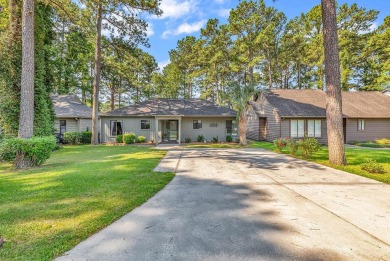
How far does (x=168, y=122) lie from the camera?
1962 cm

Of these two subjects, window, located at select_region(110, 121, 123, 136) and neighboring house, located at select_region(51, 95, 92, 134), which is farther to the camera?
neighboring house, located at select_region(51, 95, 92, 134)

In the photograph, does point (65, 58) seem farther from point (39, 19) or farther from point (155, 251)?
point (155, 251)

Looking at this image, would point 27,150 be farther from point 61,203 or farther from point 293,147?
point 293,147

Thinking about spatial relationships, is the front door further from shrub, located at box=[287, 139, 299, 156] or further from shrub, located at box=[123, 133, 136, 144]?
shrub, located at box=[287, 139, 299, 156]

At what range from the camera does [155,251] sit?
2.47 metres

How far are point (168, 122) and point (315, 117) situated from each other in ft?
43.5

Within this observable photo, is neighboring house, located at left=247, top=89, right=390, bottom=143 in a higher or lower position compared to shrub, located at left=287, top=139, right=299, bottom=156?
higher

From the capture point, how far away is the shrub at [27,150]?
23.8 feet

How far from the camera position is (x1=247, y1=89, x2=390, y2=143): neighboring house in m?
17.2

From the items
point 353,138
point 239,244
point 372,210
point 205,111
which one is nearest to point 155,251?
point 239,244

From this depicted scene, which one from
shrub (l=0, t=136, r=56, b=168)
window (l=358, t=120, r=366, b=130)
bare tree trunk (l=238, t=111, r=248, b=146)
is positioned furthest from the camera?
window (l=358, t=120, r=366, b=130)

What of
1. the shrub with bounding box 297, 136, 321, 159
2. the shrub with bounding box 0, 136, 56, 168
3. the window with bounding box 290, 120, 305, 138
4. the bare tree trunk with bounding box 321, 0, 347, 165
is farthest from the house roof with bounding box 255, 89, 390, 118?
the shrub with bounding box 0, 136, 56, 168

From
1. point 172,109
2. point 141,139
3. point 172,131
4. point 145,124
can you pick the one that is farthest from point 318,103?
point 141,139

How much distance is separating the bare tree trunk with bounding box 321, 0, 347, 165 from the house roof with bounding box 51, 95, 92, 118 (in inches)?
781
